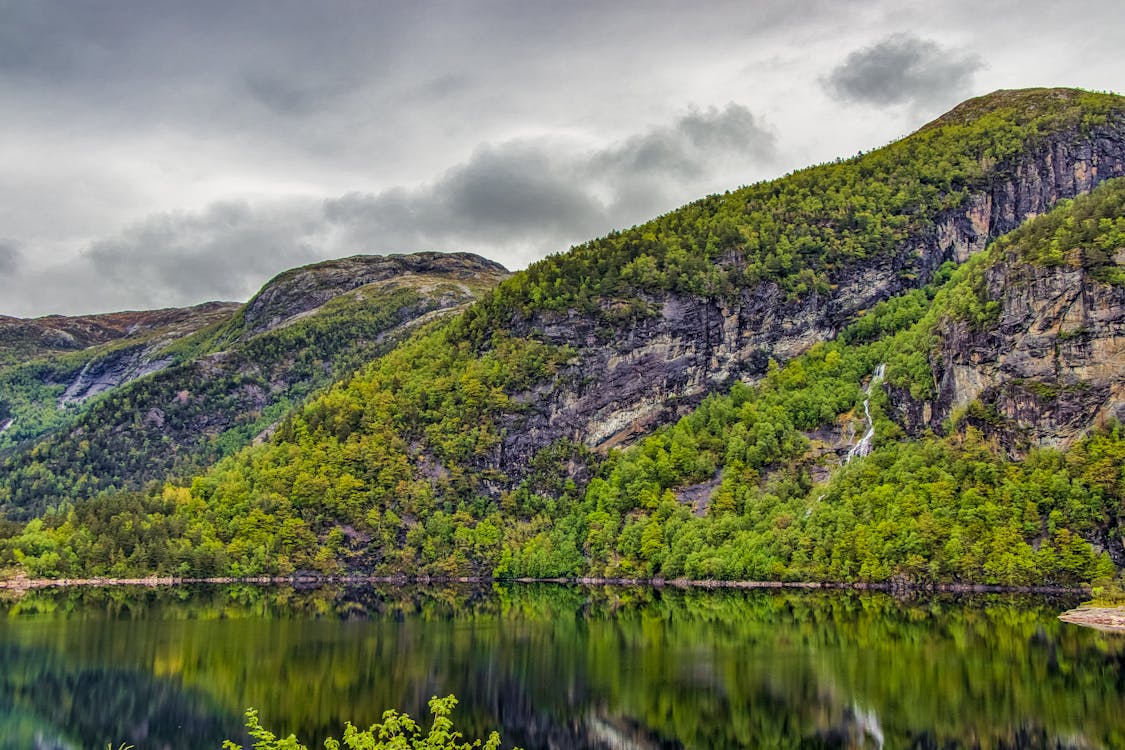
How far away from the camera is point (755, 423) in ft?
515

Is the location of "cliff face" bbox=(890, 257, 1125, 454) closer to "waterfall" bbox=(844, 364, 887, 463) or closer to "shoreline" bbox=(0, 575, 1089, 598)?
"waterfall" bbox=(844, 364, 887, 463)

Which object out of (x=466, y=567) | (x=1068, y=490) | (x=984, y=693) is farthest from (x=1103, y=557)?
(x=466, y=567)

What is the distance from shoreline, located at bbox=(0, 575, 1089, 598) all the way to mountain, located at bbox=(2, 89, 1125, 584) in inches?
65.8

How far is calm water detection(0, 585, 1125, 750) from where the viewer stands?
4144 centimetres

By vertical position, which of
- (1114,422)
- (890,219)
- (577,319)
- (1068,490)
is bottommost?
(1068,490)

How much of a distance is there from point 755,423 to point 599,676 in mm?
107171

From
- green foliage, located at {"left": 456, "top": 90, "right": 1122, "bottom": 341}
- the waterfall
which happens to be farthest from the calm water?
green foliage, located at {"left": 456, "top": 90, "right": 1122, "bottom": 341}

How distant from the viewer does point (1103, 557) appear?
102 m

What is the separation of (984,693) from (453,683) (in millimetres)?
26550

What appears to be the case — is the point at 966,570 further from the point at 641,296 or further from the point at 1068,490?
the point at 641,296

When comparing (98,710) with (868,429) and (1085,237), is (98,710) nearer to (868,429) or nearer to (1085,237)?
(868,429)

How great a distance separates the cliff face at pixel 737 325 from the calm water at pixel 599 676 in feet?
278

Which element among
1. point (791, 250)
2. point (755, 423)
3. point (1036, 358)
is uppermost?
point (791, 250)

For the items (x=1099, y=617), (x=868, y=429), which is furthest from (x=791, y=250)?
(x=1099, y=617)
